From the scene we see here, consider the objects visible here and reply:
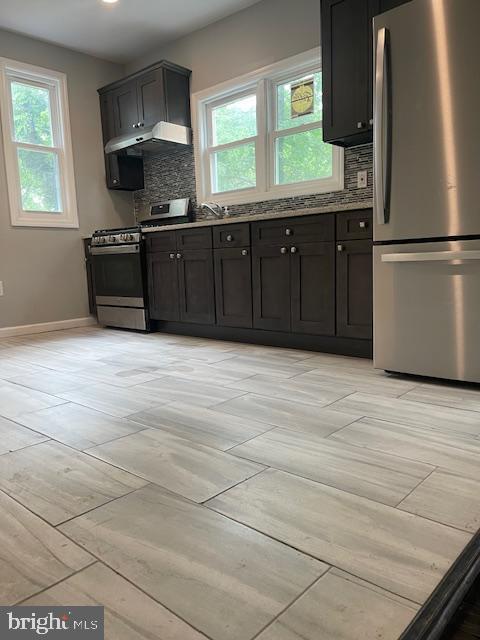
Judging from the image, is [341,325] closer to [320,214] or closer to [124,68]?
[320,214]

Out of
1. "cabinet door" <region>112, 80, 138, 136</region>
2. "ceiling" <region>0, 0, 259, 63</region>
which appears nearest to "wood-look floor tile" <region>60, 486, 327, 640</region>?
"ceiling" <region>0, 0, 259, 63</region>

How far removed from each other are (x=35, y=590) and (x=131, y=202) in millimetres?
4496

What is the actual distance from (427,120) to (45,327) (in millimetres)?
3606

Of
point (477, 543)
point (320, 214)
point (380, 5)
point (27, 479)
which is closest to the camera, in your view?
point (477, 543)

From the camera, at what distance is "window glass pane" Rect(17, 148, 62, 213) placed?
4168mm

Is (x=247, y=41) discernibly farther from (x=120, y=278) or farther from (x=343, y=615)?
(x=343, y=615)

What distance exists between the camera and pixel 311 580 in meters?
0.88

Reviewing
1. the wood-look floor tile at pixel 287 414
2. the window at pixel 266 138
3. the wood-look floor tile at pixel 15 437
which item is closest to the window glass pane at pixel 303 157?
the window at pixel 266 138

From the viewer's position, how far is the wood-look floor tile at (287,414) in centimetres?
167

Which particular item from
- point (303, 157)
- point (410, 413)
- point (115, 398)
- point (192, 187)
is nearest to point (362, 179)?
point (303, 157)

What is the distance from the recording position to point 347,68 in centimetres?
280

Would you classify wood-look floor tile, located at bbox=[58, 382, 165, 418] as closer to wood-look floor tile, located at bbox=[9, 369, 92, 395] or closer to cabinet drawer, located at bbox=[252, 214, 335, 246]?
wood-look floor tile, located at bbox=[9, 369, 92, 395]

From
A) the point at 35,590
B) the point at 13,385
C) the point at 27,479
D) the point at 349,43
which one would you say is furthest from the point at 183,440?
the point at 349,43

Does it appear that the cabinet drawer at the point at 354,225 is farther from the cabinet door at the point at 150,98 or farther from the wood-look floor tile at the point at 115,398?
the cabinet door at the point at 150,98
